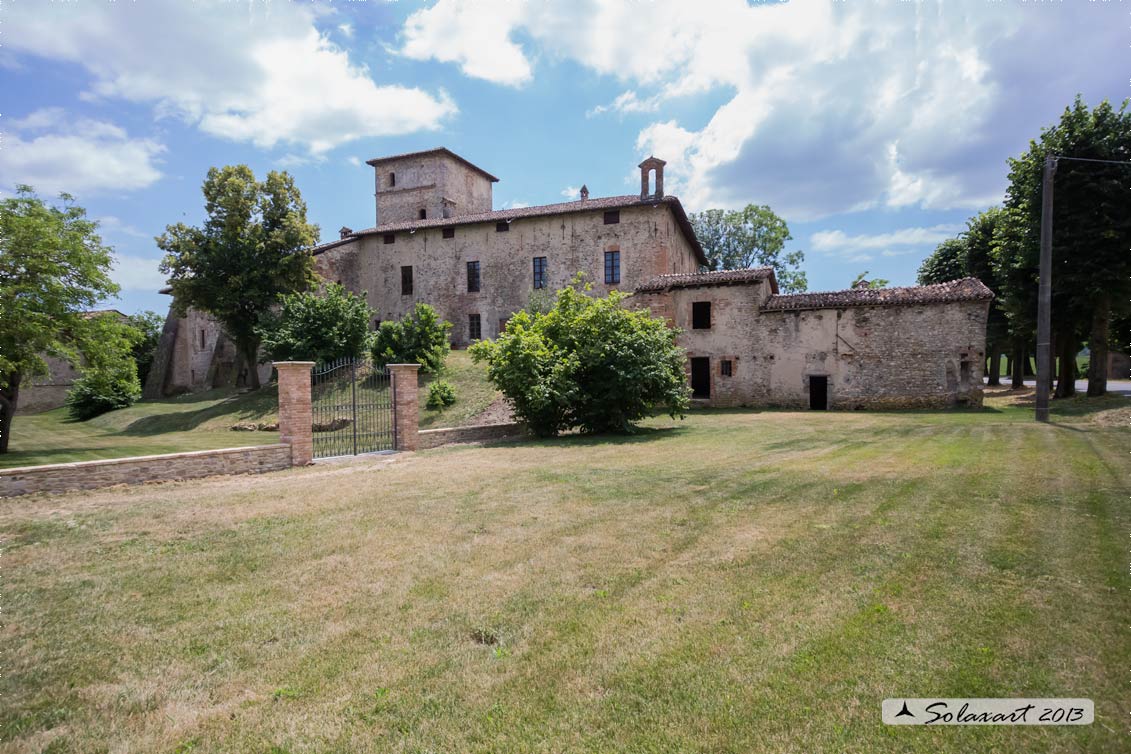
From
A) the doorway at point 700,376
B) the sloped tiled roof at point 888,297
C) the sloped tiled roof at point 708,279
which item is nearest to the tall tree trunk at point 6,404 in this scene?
the sloped tiled roof at point 708,279

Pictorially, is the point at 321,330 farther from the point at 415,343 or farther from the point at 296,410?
the point at 296,410

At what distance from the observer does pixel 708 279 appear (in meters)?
25.0

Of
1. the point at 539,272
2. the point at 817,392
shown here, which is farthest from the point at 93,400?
the point at 817,392

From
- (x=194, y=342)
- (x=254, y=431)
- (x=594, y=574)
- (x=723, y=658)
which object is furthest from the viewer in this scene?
(x=194, y=342)

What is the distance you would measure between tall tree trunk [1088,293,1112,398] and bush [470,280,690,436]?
49.5 feet

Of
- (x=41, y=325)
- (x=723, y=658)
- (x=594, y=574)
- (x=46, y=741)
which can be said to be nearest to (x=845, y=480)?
(x=594, y=574)

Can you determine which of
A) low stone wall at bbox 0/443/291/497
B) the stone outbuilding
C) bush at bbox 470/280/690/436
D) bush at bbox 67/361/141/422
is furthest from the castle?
low stone wall at bbox 0/443/291/497

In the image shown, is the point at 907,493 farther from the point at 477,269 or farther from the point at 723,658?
the point at 477,269

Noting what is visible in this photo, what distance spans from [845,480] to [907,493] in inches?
38.1

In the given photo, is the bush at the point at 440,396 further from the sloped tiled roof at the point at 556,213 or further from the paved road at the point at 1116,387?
the paved road at the point at 1116,387

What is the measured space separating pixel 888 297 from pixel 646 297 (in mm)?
9822

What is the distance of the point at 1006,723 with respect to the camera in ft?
8.59

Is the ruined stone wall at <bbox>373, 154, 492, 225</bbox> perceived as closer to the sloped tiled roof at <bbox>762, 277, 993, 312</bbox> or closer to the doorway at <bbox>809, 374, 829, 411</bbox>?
the sloped tiled roof at <bbox>762, 277, 993, 312</bbox>

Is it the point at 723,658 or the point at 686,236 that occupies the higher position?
the point at 686,236
